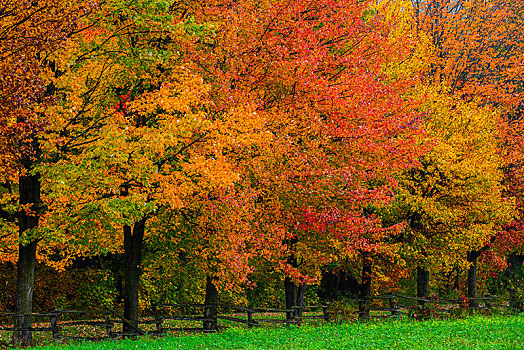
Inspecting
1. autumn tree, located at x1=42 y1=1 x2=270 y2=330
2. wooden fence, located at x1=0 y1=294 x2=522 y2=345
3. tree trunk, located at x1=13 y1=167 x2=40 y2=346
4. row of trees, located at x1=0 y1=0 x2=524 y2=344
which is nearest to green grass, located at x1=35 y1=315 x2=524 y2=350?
wooden fence, located at x1=0 y1=294 x2=522 y2=345

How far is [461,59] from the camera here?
29.4 m

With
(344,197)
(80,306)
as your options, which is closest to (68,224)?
(344,197)

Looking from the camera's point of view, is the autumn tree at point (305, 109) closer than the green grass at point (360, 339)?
No

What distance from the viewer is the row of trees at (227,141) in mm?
13648

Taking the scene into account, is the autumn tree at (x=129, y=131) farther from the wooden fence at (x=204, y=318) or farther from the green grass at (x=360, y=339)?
the wooden fence at (x=204, y=318)

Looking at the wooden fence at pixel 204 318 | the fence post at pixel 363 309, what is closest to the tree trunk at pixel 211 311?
the wooden fence at pixel 204 318

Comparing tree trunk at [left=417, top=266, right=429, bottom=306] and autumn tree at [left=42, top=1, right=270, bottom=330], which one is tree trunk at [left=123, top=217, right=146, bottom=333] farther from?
tree trunk at [left=417, top=266, right=429, bottom=306]

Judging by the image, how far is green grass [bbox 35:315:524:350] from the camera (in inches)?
565

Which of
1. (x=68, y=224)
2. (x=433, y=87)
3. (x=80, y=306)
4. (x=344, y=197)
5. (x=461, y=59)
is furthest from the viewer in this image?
(x=461, y=59)

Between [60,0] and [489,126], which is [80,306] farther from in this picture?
[489,126]

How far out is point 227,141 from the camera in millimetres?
14641

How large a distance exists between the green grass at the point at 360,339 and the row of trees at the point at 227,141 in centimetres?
188

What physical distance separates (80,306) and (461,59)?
24.6m

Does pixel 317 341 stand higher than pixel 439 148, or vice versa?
pixel 439 148
